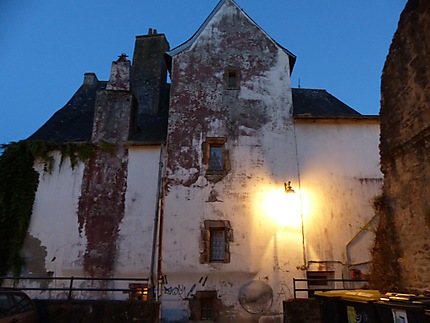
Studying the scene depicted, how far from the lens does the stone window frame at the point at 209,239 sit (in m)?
10.6

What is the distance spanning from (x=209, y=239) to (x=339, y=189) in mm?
4634

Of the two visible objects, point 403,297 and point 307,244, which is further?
point 307,244

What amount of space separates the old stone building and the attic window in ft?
0.13

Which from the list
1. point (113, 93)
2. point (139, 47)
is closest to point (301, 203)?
point (113, 93)

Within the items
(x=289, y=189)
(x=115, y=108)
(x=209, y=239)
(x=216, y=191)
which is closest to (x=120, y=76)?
(x=115, y=108)

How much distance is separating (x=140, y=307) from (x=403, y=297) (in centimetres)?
565

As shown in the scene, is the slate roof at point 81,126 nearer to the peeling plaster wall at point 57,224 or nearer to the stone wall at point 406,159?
the peeling plaster wall at point 57,224

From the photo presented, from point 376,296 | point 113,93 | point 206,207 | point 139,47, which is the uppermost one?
point 139,47

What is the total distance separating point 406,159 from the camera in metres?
6.35

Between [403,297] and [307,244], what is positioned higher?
[307,244]

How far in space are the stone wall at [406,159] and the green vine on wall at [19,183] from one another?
31.7 feet

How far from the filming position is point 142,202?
38.8ft

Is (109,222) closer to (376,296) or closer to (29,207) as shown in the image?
(29,207)

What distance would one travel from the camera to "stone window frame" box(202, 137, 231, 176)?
11.5 metres
